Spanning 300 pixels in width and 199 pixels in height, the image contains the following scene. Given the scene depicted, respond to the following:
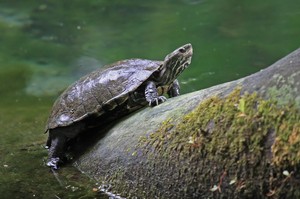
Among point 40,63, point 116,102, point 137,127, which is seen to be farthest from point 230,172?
point 40,63

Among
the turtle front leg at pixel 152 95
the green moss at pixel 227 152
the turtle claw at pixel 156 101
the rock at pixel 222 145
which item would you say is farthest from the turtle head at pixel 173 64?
the green moss at pixel 227 152

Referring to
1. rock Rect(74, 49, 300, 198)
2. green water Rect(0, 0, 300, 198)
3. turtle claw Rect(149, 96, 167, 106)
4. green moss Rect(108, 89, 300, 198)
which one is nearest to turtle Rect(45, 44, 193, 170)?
turtle claw Rect(149, 96, 167, 106)

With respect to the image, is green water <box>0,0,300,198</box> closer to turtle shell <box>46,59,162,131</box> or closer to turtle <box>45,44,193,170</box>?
turtle <box>45,44,193,170</box>

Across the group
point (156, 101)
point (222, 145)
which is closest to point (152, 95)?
point (156, 101)

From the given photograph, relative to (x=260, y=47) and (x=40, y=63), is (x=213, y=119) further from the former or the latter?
(x=40, y=63)

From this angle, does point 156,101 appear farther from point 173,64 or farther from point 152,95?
point 173,64

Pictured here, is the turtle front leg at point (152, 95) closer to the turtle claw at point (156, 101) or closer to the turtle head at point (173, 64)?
the turtle claw at point (156, 101)
